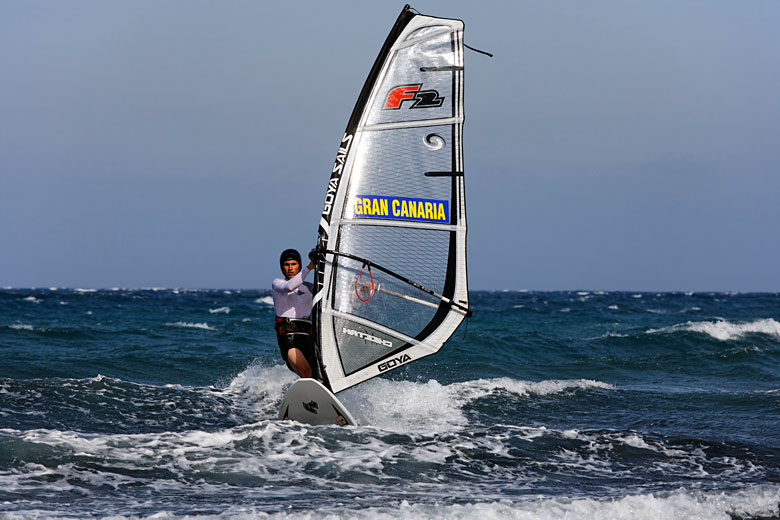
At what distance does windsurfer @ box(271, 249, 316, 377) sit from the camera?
615 centimetres

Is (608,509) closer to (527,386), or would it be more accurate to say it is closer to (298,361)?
(298,361)

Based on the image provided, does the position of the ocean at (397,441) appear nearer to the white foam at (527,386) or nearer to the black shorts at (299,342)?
the white foam at (527,386)

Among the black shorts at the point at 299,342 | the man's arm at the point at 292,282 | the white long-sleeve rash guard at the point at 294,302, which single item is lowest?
the black shorts at the point at 299,342

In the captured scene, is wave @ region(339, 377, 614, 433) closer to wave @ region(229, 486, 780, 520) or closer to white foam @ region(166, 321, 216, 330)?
wave @ region(229, 486, 780, 520)

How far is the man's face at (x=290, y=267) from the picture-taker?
6129mm

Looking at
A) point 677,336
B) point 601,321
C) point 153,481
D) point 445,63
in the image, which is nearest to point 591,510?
point 153,481

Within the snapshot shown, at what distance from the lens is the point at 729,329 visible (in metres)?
16.9

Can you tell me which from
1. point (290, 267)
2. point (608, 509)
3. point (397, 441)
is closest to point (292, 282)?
point (290, 267)

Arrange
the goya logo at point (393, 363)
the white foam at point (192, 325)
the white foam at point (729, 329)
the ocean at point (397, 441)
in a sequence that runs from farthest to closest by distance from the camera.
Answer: the white foam at point (192, 325), the white foam at point (729, 329), the goya logo at point (393, 363), the ocean at point (397, 441)

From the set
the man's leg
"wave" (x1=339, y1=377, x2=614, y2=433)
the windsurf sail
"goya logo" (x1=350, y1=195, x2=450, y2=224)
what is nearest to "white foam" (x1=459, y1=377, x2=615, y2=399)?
"wave" (x1=339, y1=377, x2=614, y2=433)

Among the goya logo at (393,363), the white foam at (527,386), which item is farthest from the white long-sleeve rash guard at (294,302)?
the white foam at (527,386)

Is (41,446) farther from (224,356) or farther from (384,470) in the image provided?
(224,356)

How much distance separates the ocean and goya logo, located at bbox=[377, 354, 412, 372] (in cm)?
49

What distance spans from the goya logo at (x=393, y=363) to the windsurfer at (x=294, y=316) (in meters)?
0.57
